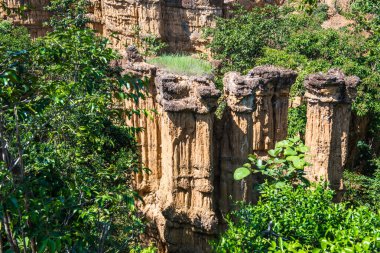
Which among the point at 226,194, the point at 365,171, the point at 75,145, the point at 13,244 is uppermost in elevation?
the point at 75,145

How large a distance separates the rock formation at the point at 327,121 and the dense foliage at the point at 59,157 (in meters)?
3.35

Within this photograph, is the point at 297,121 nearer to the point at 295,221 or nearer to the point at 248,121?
the point at 248,121

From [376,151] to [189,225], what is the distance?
696 centimetres

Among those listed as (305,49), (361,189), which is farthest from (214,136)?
(305,49)

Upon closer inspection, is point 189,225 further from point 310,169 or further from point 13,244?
point 13,244

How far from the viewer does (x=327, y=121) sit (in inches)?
349

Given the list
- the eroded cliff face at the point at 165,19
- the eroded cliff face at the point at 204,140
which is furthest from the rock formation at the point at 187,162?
the eroded cliff face at the point at 165,19

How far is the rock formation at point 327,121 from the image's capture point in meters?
8.65

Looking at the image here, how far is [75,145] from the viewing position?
7.33 metres

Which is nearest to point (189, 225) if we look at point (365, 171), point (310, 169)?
point (310, 169)

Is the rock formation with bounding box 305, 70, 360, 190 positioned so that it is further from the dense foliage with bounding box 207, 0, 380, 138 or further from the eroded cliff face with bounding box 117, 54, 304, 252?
the dense foliage with bounding box 207, 0, 380, 138

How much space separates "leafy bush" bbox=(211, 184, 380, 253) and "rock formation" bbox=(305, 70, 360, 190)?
325cm

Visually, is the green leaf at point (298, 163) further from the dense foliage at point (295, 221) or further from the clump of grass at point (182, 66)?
the clump of grass at point (182, 66)

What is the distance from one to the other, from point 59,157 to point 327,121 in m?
4.87
